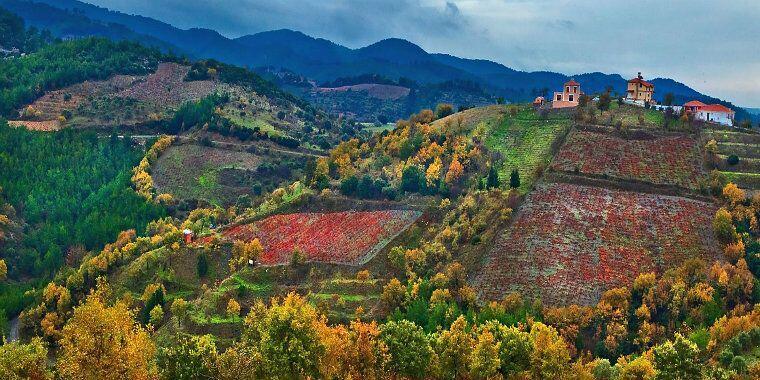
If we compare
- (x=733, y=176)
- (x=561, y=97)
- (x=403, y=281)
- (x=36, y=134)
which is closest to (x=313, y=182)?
(x=403, y=281)

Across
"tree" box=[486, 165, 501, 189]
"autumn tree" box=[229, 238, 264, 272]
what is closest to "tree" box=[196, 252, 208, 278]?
"autumn tree" box=[229, 238, 264, 272]

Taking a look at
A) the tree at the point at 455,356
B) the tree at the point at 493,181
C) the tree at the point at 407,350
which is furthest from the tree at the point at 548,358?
the tree at the point at 493,181

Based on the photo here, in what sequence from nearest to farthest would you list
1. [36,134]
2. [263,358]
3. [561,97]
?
[263,358] < [561,97] < [36,134]

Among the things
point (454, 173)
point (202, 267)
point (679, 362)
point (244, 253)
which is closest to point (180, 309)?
point (202, 267)

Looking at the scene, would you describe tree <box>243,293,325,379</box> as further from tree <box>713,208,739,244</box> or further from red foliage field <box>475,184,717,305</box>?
tree <box>713,208,739,244</box>

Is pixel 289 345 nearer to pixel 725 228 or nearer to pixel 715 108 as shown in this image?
pixel 725 228

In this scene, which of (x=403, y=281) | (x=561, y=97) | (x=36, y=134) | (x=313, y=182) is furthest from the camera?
(x=36, y=134)

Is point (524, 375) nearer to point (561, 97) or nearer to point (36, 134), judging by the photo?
point (561, 97)
